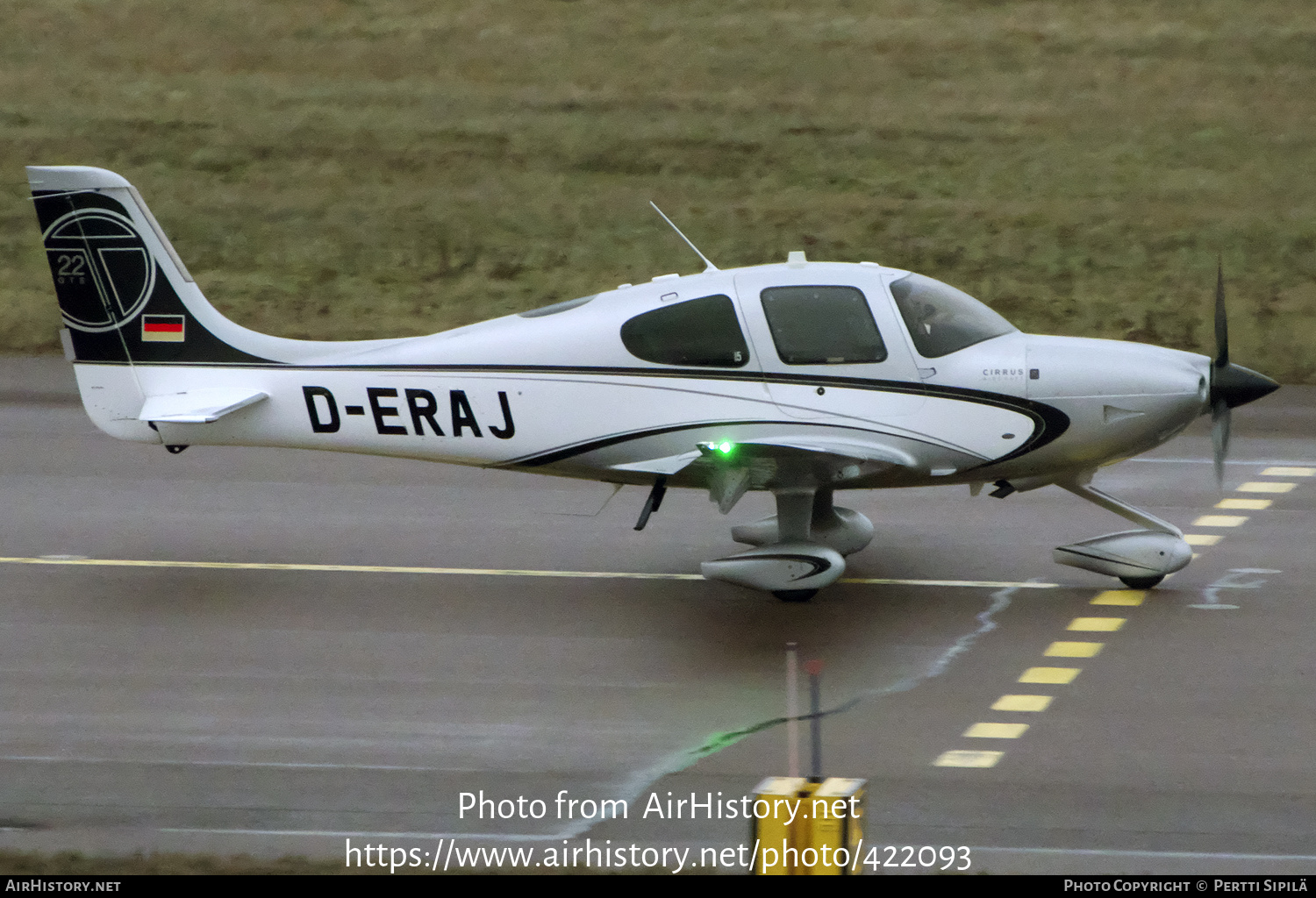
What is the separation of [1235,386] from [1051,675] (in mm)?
2444

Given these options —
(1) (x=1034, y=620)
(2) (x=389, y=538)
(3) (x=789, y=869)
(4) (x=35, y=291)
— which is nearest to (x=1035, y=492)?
(1) (x=1034, y=620)

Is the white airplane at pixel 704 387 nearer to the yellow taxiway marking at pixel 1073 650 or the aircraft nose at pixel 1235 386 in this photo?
the aircraft nose at pixel 1235 386

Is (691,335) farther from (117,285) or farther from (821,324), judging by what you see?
(117,285)

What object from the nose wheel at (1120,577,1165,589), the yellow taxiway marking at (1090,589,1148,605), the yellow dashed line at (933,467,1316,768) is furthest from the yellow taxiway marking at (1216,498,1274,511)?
the yellow taxiway marking at (1090,589,1148,605)

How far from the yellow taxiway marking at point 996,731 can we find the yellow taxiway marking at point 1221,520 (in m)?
5.03

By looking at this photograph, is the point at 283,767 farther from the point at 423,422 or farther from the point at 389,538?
the point at 389,538

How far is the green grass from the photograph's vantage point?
76.5ft

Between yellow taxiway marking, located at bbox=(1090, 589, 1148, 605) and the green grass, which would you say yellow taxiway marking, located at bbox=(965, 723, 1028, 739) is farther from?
the green grass

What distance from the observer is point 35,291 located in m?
23.8

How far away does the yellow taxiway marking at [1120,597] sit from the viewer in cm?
1187

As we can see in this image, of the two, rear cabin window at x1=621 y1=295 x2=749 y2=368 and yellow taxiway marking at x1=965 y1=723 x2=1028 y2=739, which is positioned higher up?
rear cabin window at x1=621 y1=295 x2=749 y2=368

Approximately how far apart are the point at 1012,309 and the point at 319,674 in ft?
44.3

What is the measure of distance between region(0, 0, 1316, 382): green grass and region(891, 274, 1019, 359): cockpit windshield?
31.5ft

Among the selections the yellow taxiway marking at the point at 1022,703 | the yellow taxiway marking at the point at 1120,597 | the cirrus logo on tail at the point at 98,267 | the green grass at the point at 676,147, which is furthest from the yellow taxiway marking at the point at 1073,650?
the green grass at the point at 676,147
